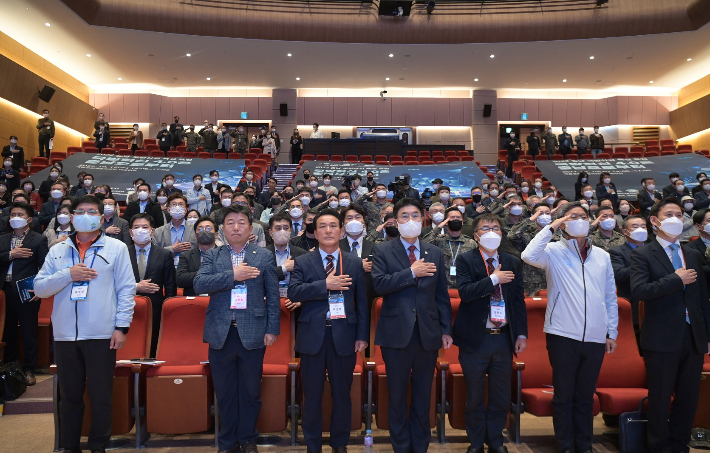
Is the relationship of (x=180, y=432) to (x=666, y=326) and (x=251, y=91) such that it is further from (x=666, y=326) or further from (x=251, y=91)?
(x=251, y=91)

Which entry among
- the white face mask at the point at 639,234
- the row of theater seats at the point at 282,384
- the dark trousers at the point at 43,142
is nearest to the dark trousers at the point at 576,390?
the row of theater seats at the point at 282,384

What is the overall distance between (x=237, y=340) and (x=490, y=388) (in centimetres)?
151

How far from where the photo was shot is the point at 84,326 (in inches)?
111

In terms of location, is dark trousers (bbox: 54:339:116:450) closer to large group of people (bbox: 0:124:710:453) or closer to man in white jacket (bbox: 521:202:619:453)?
large group of people (bbox: 0:124:710:453)

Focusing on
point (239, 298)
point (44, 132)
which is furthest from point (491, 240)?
point (44, 132)

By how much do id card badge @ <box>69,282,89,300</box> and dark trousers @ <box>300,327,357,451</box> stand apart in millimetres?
1303

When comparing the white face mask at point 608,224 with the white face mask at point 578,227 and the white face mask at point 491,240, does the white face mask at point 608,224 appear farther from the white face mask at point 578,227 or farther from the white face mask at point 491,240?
the white face mask at point 491,240

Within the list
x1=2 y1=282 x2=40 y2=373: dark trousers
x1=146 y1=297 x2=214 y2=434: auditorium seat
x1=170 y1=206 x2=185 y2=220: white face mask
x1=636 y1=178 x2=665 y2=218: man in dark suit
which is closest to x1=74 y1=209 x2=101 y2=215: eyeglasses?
x1=146 y1=297 x2=214 y2=434: auditorium seat

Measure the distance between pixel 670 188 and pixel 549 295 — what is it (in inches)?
300

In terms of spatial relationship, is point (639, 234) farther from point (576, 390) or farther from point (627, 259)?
point (576, 390)

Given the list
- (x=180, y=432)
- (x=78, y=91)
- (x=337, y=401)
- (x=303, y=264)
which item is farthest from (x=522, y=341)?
(x=78, y=91)

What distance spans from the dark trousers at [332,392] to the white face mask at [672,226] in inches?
81.5

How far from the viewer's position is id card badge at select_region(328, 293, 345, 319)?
2.85m

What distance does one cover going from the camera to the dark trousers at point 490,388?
292 cm
